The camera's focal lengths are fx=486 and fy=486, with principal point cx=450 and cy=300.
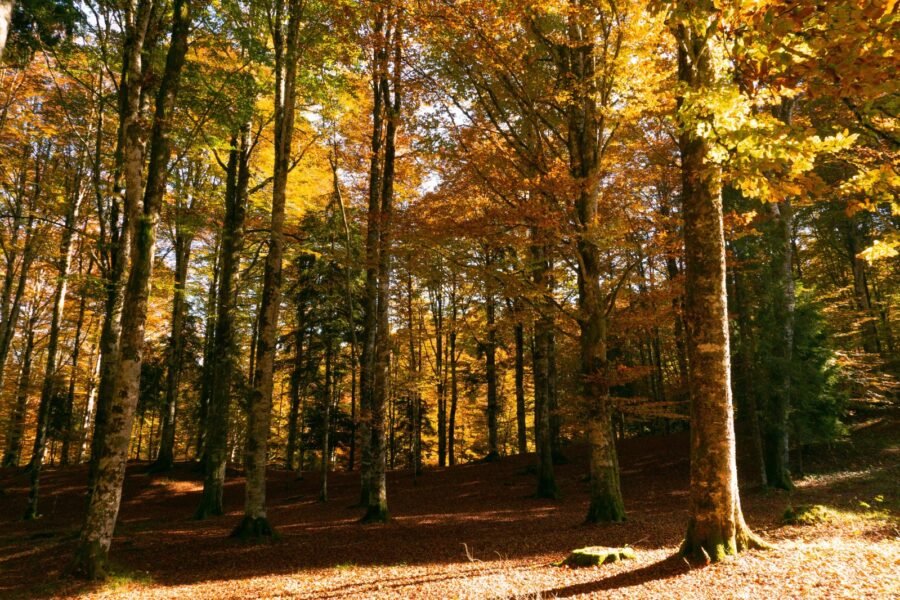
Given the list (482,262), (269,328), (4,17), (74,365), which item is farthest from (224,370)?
(74,365)

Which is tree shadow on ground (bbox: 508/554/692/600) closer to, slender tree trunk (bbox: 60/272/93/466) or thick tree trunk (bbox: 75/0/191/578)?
thick tree trunk (bbox: 75/0/191/578)

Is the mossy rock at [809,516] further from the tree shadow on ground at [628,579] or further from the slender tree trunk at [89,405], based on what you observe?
the slender tree trunk at [89,405]

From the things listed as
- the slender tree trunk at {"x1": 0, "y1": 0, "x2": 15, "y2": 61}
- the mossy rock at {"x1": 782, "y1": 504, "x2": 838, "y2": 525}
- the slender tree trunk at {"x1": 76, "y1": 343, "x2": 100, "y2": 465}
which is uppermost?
the slender tree trunk at {"x1": 0, "y1": 0, "x2": 15, "y2": 61}

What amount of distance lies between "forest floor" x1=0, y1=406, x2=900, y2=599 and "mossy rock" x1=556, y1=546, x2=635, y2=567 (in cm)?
15

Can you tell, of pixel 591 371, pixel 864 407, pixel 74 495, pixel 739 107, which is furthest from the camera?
pixel 864 407

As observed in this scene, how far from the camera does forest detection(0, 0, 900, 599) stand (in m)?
5.32

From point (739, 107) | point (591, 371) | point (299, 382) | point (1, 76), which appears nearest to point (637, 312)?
point (591, 371)

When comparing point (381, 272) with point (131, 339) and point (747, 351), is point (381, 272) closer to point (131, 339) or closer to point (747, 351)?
point (131, 339)

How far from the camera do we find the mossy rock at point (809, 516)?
7.72 metres

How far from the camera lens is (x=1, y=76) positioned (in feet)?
45.7

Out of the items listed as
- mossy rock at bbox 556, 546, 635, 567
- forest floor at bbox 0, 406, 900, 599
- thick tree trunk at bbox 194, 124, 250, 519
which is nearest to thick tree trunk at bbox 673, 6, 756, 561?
forest floor at bbox 0, 406, 900, 599

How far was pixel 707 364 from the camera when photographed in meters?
5.80

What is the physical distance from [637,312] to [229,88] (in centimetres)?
1152

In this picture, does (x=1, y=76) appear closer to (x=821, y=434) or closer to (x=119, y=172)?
(x=119, y=172)
